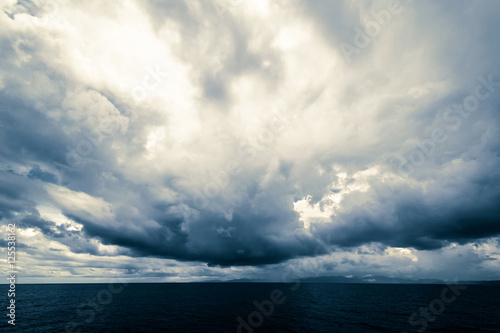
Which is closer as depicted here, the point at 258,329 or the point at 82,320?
the point at 258,329

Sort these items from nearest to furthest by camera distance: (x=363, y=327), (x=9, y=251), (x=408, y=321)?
(x=9, y=251) < (x=363, y=327) < (x=408, y=321)

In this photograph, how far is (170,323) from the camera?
5756 cm

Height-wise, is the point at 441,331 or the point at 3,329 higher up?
the point at 3,329

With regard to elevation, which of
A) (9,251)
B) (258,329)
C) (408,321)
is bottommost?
(408,321)

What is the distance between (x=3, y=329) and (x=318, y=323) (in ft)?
251

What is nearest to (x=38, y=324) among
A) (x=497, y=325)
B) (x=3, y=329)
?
(x=3, y=329)

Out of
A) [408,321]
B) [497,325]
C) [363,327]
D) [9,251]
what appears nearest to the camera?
[9,251]

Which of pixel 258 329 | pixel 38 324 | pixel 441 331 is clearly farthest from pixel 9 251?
pixel 441 331

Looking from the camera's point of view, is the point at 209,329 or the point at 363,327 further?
the point at 363,327

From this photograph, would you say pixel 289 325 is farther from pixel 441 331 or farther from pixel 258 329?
pixel 441 331

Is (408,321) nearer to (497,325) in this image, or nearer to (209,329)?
(497,325)

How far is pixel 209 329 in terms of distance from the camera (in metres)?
51.0

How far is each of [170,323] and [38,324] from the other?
110ft

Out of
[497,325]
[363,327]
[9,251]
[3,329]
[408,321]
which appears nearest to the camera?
[9,251]
